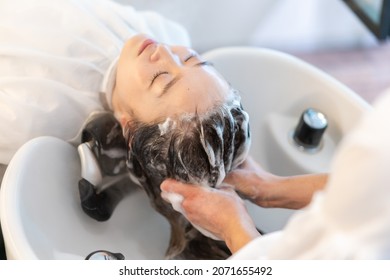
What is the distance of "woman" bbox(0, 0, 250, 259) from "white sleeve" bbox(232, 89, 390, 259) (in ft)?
1.20

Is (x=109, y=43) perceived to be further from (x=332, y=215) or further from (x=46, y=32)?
(x=332, y=215)

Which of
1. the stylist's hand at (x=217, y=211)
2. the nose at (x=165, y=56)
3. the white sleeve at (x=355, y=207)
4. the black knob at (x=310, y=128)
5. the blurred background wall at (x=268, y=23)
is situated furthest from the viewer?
the blurred background wall at (x=268, y=23)

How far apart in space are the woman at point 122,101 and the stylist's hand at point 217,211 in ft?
0.06

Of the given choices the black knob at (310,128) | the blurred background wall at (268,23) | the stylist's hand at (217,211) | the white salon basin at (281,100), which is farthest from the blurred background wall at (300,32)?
the stylist's hand at (217,211)

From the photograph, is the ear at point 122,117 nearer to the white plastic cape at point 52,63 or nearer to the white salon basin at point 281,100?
the white plastic cape at point 52,63

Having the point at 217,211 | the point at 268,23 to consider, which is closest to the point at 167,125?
the point at 217,211

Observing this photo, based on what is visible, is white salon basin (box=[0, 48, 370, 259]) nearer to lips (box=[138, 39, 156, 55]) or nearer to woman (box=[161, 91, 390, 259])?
lips (box=[138, 39, 156, 55])

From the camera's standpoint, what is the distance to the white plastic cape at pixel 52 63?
2.59 ft

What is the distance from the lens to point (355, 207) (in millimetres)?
333

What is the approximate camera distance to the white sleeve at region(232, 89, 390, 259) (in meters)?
0.32

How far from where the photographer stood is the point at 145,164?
30.4 inches

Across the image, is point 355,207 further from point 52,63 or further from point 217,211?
point 52,63

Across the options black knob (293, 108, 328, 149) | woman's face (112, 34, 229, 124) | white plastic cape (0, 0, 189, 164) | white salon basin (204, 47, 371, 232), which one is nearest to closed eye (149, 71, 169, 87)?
woman's face (112, 34, 229, 124)

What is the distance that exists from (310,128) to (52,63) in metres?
0.55
